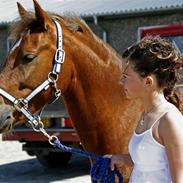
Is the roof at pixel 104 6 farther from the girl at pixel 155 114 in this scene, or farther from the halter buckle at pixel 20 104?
the girl at pixel 155 114

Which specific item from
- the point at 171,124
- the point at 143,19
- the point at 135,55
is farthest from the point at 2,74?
the point at 143,19

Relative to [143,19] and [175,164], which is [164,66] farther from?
Result: [143,19]

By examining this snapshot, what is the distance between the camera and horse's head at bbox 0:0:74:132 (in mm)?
3812

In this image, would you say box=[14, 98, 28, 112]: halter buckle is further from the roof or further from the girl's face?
the roof

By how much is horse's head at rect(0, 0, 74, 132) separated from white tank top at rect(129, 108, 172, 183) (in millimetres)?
1447

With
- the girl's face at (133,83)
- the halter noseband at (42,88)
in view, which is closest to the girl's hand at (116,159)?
the girl's face at (133,83)

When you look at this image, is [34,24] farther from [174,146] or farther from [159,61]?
[174,146]

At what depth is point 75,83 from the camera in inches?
154

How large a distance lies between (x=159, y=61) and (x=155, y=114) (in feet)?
0.77

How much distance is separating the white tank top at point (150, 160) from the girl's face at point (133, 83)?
0.19 meters

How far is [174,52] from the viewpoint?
252cm

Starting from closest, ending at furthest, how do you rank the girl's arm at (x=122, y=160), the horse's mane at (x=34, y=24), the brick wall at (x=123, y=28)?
1. the girl's arm at (x=122, y=160)
2. the horse's mane at (x=34, y=24)
3. the brick wall at (x=123, y=28)

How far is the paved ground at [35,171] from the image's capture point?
29.4 ft

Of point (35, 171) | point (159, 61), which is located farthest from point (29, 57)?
point (35, 171)
